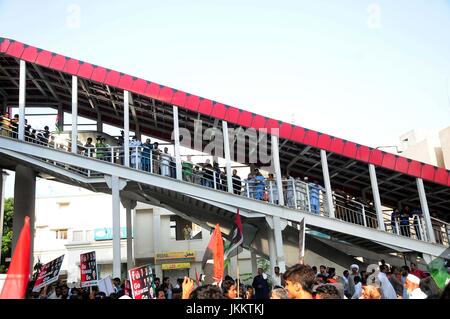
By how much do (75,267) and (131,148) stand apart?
21225mm

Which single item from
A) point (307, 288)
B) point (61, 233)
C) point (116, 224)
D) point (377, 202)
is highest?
point (61, 233)

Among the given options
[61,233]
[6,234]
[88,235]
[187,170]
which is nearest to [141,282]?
[187,170]

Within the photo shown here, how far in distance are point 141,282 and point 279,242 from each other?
5969 millimetres

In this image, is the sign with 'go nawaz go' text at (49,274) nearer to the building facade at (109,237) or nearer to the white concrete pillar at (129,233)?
the white concrete pillar at (129,233)

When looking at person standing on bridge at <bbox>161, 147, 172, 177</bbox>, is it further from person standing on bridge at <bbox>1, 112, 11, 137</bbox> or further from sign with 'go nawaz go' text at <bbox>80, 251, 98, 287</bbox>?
person standing on bridge at <bbox>1, 112, 11, 137</bbox>

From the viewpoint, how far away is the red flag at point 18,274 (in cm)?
486

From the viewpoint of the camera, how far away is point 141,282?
30.0ft

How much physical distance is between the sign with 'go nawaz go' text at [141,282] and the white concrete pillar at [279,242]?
17.8 ft

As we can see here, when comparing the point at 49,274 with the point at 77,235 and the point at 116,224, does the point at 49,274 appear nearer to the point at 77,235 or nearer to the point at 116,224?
the point at 116,224

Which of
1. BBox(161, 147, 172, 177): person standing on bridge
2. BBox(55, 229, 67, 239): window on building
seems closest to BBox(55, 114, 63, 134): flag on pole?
BBox(161, 147, 172, 177): person standing on bridge

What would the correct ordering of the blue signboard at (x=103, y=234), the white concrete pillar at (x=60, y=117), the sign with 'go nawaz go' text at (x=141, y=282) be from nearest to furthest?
1. the sign with 'go nawaz go' text at (x=141, y=282)
2. the white concrete pillar at (x=60, y=117)
3. the blue signboard at (x=103, y=234)

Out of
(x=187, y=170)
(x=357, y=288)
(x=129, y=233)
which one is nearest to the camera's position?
(x=357, y=288)

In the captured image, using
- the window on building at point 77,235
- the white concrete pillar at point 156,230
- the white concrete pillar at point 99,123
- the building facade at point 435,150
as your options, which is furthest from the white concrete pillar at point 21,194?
the window on building at point 77,235
